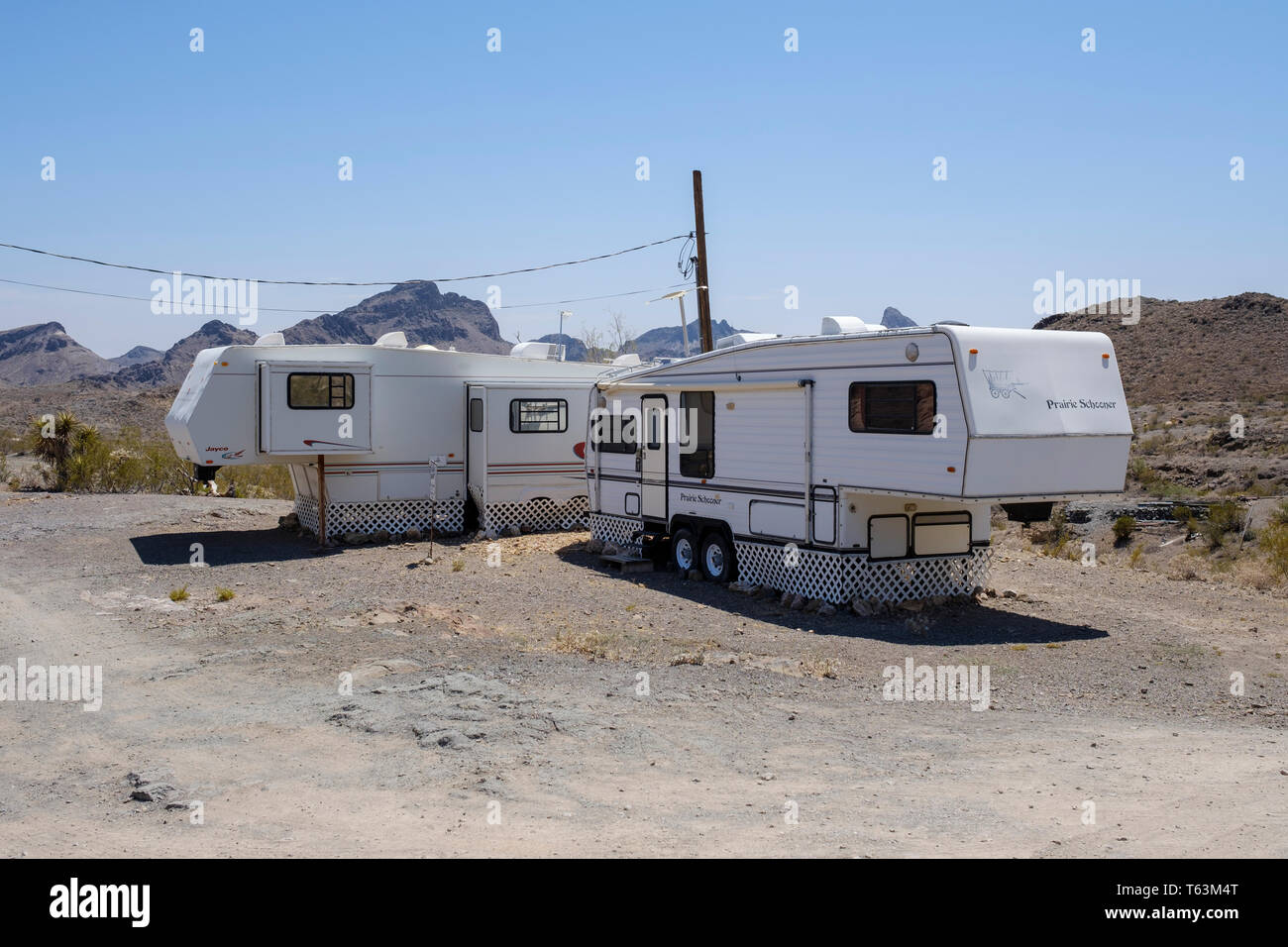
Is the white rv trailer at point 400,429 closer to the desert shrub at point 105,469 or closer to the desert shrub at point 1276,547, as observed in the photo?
the desert shrub at point 105,469

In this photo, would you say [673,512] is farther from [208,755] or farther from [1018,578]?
[208,755]

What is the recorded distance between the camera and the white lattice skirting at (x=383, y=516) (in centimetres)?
1747

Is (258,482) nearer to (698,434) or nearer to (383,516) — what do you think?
(383,516)

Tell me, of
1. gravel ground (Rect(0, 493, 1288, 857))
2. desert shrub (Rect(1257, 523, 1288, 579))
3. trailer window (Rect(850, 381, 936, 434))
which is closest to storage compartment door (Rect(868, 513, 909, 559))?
gravel ground (Rect(0, 493, 1288, 857))

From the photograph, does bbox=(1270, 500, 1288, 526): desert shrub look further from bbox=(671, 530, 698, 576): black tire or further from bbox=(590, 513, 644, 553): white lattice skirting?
bbox=(590, 513, 644, 553): white lattice skirting

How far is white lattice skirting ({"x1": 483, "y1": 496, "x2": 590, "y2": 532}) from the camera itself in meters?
17.9

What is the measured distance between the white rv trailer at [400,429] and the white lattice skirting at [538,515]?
0.02m

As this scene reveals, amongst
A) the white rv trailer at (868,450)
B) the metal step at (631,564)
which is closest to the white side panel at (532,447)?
the white rv trailer at (868,450)

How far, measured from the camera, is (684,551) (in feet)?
47.4

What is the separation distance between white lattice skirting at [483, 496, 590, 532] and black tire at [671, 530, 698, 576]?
13.7ft

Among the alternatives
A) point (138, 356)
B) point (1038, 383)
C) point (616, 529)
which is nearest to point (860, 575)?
point (1038, 383)

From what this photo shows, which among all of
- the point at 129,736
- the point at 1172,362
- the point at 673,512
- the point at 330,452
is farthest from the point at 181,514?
the point at 1172,362

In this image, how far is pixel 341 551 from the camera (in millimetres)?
16578

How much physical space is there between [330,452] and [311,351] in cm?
158
